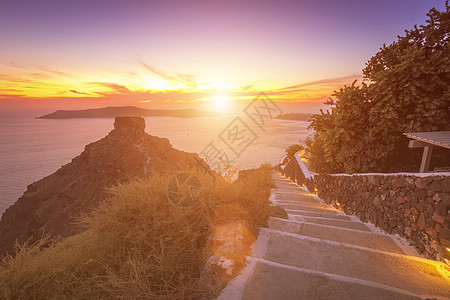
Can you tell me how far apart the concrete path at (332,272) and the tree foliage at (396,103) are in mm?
3877

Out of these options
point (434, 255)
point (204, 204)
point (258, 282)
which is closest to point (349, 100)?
point (434, 255)

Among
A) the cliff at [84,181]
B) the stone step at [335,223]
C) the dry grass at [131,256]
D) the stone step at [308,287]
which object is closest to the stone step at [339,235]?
the stone step at [335,223]

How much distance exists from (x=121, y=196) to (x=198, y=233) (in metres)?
1.86

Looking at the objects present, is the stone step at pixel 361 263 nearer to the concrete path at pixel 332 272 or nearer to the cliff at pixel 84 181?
the concrete path at pixel 332 272

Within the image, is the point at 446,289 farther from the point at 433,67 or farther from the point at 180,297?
the point at 433,67

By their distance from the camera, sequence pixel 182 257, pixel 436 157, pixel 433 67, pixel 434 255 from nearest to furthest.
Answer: pixel 182 257 < pixel 434 255 < pixel 433 67 < pixel 436 157

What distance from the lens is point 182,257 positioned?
10.7 ft

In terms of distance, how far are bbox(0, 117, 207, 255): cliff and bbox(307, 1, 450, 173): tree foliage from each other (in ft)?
51.1

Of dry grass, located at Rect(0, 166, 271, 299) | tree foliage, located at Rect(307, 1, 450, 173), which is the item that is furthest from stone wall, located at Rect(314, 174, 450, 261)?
dry grass, located at Rect(0, 166, 271, 299)

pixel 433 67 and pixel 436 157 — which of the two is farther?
pixel 436 157

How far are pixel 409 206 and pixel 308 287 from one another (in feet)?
11.4

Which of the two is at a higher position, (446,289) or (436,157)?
(436,157)

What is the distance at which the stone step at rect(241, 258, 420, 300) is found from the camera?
2547 mm

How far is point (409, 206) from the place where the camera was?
4.30 m
